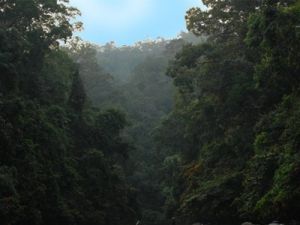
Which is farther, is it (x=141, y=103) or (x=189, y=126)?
(x=141, y=103)

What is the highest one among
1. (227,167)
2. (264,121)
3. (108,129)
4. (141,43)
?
(141,43)

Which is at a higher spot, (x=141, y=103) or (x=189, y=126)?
(x=141, y=103)

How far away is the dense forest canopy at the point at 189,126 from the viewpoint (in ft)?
67.7

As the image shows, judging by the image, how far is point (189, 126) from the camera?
34.0 meters

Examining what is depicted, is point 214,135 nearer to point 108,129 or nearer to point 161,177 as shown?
point 108,129

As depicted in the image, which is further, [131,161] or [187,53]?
[131,161]

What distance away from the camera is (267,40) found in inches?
845

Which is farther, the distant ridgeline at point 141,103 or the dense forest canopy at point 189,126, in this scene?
the distant ridgeline at point 141,103

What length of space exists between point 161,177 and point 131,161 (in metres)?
3.91

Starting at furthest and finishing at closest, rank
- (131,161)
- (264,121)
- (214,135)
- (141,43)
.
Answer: (141,43) → (131,161) → (214,135) → (264,121)

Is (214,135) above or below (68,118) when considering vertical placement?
below

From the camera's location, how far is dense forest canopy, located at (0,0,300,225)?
20.6 meters

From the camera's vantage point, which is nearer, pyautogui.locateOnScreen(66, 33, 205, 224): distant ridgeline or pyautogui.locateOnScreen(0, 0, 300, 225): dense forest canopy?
pyautogui.locateOnScreen(0, 0, 300, 225): dense forest canopy

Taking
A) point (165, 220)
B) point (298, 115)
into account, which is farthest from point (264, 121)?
point (165, 220)
